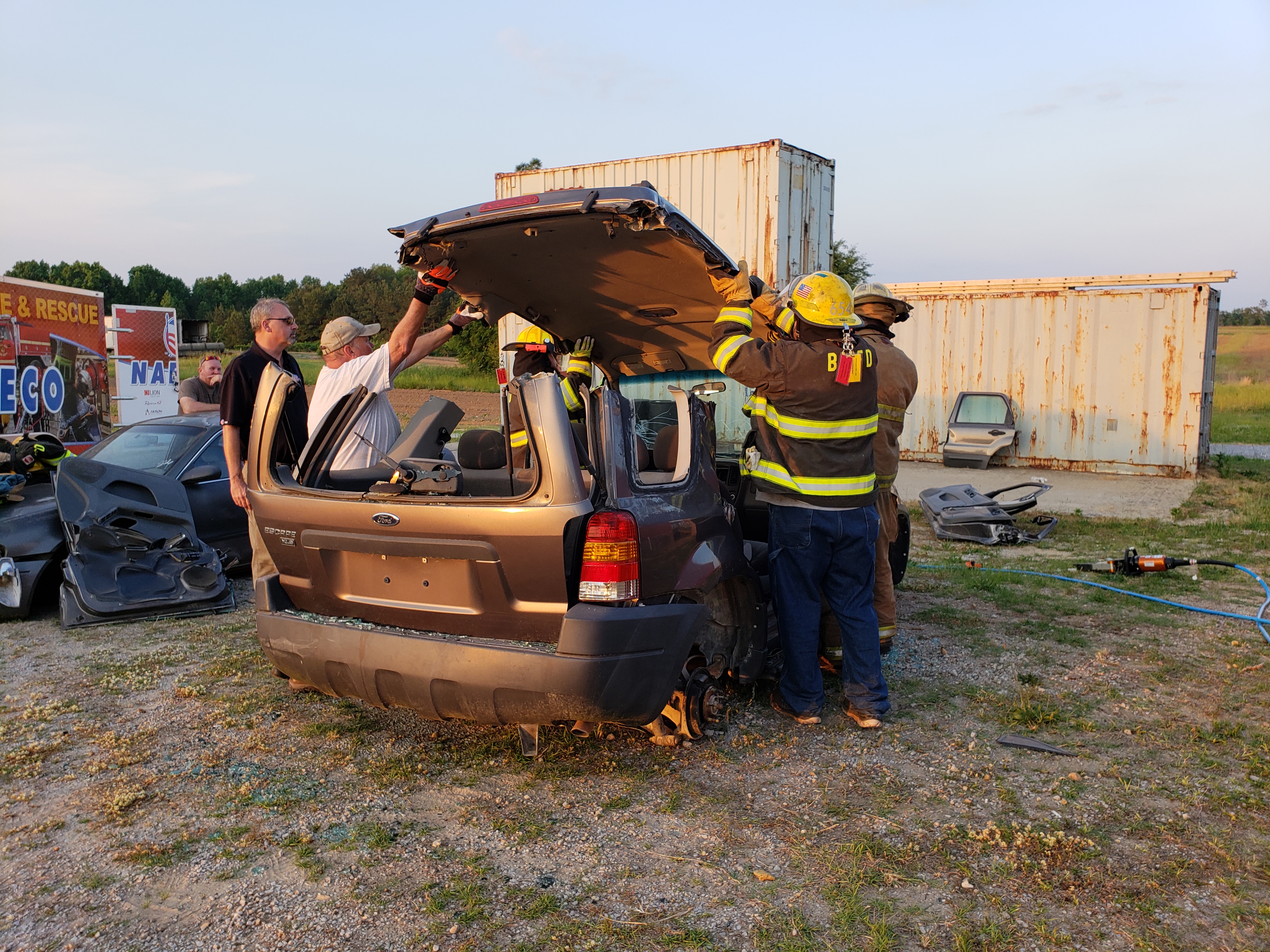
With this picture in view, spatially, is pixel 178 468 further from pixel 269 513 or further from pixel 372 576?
pixel 372 576

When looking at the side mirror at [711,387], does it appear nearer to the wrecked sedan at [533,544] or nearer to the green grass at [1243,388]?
the wrecked sedan at [533,544]

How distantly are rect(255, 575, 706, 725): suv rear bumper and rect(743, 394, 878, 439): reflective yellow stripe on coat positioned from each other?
3.35 ft

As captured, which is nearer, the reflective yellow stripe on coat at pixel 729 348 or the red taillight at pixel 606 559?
the red taillight at pixel 606 559

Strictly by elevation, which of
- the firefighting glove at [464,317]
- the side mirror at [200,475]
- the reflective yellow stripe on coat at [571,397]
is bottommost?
the side mirror at [200,475]

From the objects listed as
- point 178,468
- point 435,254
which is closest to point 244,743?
point 435,254

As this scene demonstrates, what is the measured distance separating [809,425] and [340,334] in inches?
98.6

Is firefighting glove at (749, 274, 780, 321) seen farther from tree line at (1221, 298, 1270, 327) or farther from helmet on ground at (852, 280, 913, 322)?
tree line at (1221, 298, 1270, 327)

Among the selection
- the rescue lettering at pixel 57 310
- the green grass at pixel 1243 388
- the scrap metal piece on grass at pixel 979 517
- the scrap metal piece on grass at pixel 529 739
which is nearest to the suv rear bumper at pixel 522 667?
the scrap metal piece on grass at pixel 529 739

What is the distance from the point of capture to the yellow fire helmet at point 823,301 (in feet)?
13.8

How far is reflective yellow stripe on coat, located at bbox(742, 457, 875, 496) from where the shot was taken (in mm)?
4176

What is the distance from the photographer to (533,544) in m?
3.20

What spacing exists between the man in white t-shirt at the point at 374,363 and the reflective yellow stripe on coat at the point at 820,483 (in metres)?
1.74

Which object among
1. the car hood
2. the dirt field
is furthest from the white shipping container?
the dirt field

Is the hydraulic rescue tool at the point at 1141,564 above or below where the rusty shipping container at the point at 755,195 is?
below
